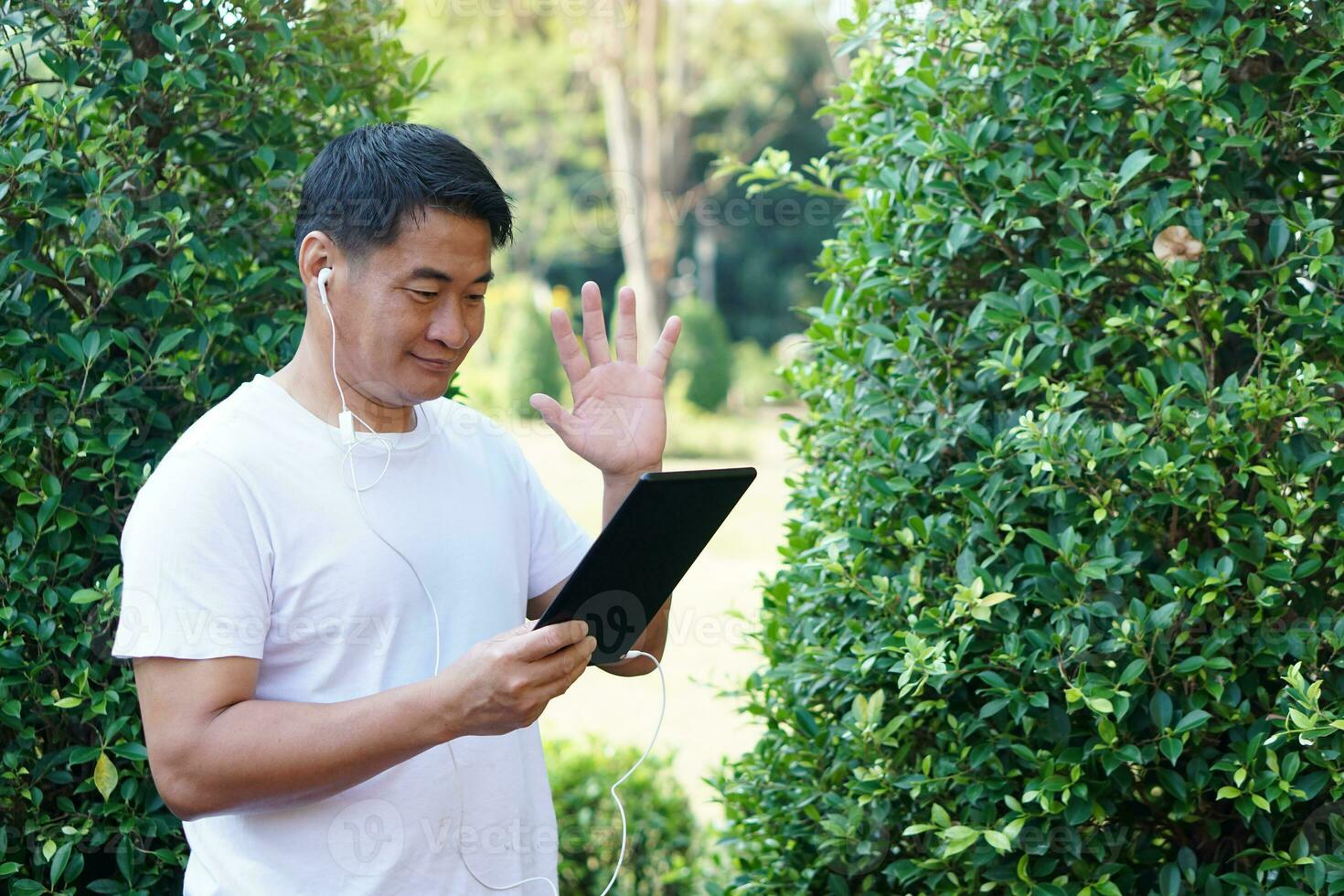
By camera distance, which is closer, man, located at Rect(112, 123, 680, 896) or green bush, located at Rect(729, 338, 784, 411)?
man, located at Rect(112, 123, 680, 896)

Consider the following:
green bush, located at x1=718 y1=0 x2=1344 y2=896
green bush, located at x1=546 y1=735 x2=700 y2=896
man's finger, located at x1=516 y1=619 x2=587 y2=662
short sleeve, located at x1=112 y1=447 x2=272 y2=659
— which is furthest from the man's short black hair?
green bush, located at x1=546 y1=735 x2=700 y2=896

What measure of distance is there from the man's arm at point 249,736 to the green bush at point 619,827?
246cm

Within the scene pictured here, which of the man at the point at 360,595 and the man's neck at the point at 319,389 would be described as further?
the man's neck at the point at 319,389

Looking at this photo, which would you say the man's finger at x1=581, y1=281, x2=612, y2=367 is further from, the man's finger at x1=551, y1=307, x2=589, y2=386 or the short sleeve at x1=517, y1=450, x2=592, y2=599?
the short sleeve at x1=517, y1=450, x2=592, y2=599

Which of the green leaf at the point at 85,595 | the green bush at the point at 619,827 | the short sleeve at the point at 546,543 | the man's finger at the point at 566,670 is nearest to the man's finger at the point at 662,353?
the short sleeve at the point at 546,543

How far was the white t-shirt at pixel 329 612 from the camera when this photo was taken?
173 cm

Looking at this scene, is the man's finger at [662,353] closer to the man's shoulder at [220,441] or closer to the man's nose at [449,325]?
the man's nose at [449,325]

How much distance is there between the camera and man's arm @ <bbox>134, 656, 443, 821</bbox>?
168cm

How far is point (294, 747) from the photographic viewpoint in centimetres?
170

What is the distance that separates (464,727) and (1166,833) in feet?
4.67

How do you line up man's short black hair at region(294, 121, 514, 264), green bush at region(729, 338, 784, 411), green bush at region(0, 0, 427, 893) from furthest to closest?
green bush at region(729, 338, 784, 411)
green bush at region(0, 0, 427, 893)
man's short black hair at region(294, 121, 514, 264)

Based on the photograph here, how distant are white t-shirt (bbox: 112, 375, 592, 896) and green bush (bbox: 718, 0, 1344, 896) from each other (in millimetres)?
768

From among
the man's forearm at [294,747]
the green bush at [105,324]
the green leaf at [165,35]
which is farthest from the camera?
the green leaf at [165,35]

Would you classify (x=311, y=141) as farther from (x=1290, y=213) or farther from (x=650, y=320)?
(x=650, y=320)
